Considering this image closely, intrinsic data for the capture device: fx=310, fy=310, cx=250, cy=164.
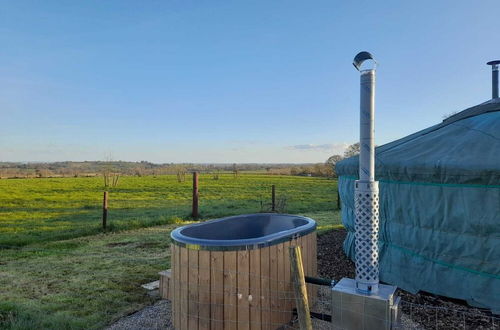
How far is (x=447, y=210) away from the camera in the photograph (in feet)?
12.9

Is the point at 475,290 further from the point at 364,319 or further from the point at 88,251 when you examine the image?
the point at 88,251

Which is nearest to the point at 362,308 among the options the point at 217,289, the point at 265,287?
the point at 265,287

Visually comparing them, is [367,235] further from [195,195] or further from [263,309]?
[195,195]

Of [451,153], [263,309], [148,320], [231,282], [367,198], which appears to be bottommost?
[148,320]

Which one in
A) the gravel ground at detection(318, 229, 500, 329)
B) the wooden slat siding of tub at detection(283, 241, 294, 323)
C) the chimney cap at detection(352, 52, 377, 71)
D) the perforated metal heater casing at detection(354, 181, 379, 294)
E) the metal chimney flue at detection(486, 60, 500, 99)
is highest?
the metal chimney flue at detection(486, 60, 500, 99)

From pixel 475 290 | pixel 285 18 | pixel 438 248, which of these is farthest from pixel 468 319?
pixel 285 18

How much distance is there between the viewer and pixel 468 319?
3.39 meters

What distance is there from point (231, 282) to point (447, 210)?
2.92m

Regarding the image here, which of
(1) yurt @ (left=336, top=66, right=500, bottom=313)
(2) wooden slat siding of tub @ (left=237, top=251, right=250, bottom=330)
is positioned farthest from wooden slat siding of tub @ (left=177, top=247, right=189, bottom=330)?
(1) yurt @ (left=336, top=66, right=500, bottom=313)

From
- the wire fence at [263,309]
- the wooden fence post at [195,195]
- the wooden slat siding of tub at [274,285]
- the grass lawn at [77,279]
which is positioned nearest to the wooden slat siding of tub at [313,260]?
the wire fence at [263,309]

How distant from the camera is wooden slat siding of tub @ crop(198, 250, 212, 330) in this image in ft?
9.35

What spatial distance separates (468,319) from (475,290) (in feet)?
1.55

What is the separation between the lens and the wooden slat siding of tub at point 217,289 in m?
2.83

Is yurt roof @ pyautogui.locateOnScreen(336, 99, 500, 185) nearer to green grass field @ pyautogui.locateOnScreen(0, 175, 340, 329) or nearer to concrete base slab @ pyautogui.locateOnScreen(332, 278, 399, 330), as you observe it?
concrete base slab @ pyautogui.locateOnScreen(332, 278, 399, 330)
